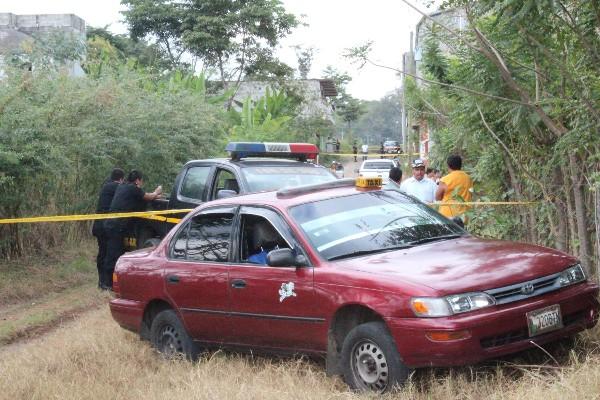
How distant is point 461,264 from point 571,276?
0.89 m

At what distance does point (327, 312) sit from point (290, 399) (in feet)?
2.49

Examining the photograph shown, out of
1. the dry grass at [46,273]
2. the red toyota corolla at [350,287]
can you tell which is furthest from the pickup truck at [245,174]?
the red toyota corolla at [350,287]

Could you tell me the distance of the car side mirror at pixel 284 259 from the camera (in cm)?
643

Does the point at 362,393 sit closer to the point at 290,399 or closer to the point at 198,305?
the point at 290,399

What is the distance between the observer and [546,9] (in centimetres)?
600

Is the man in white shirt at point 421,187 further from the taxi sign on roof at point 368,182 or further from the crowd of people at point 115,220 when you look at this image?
the taxi sign on roof at point 368,182

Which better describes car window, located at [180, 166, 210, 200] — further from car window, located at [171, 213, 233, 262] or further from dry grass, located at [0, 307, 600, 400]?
car window, located at [171, 213, 233, 262]

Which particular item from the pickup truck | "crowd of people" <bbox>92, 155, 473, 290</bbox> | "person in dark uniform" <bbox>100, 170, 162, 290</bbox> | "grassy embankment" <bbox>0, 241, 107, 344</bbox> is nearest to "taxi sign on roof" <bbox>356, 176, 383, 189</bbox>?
the pickup truck

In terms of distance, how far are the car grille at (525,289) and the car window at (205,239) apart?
2487mm

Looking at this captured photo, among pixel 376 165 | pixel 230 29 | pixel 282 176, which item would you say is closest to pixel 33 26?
pixel 230 29

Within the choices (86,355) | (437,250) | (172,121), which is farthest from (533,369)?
(172,121)

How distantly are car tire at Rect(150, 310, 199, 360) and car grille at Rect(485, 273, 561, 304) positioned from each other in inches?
118

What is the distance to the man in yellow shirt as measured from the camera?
35.9 feet

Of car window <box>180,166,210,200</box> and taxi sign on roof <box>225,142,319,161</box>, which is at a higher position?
taxi sign on roof <box>225,142,319,161</box>
